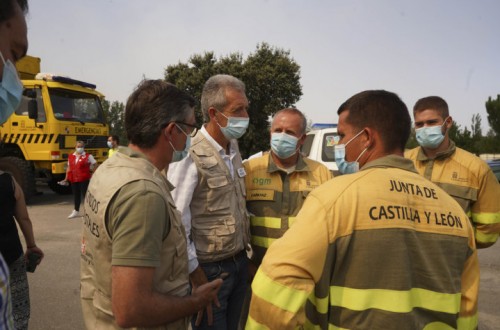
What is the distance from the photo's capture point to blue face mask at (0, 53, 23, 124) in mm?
1101

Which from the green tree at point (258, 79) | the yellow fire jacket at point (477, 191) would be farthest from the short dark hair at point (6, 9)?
the green tree at point (258, 79)

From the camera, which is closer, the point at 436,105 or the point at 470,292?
the point at 470,292

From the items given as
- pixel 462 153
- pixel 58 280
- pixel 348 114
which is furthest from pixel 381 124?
pixel 58 280

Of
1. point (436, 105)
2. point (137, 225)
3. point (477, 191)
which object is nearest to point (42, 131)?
point (436, 105)

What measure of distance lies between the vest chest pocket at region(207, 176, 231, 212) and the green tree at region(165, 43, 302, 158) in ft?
69.7

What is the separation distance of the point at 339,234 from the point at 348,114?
54cm

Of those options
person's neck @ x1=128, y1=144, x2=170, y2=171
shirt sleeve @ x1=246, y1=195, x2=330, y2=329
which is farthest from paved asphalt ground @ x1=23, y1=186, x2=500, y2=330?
shirt sleeve @ x1=246, y1=195, x2=330, y2=329

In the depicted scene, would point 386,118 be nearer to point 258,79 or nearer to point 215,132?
point 215,132

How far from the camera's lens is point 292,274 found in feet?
3.76

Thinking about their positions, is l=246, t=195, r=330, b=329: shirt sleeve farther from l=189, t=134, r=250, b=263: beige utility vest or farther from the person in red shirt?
the person in red shirt

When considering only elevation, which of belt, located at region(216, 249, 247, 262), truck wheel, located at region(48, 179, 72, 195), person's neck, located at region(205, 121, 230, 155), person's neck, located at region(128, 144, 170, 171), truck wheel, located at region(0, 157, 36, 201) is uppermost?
person's neck, located at region(205, 121, 230, 155)

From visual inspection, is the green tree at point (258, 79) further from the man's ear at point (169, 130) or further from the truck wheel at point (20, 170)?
the man's ear at point (169, 130)

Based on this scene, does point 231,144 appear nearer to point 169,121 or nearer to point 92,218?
→ point 169,121

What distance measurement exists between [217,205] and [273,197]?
1.80 feet
